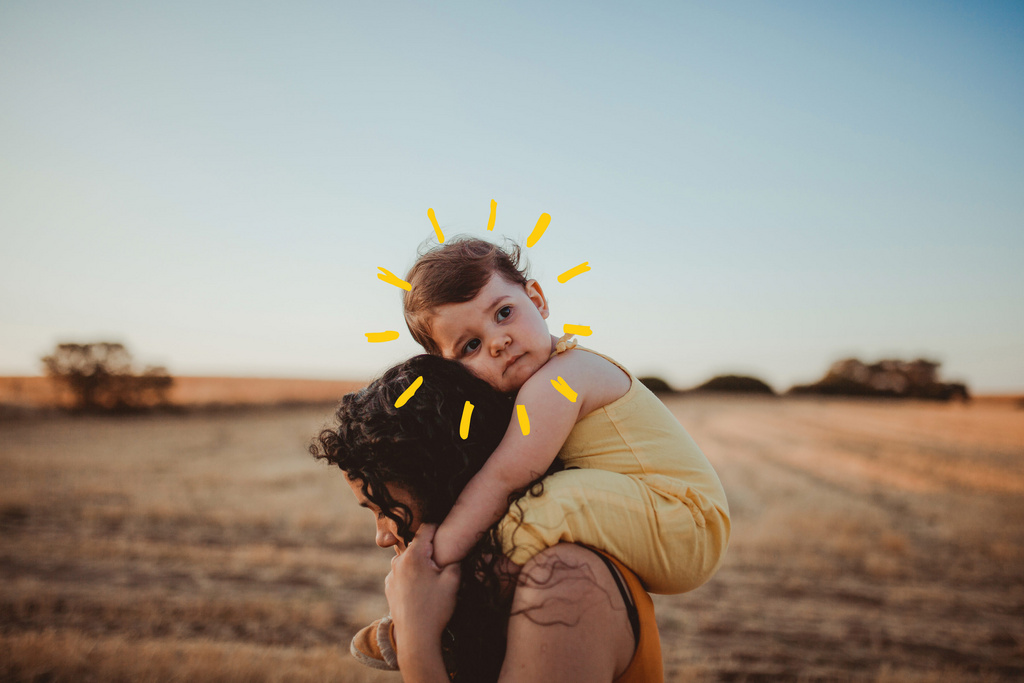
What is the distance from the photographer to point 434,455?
5.78ft

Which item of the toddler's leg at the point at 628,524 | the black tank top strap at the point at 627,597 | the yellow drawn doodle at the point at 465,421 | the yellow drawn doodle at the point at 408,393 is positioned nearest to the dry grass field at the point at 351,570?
the yellow drawn doodle at the point at 408,393

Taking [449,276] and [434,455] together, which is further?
[449,276]

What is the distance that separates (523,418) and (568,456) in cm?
28

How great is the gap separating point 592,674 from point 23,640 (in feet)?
17.6

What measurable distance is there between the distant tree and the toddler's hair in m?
40.9

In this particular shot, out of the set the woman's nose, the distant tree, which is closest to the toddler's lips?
the woman's nose

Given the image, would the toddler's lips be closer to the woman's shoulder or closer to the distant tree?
the woman's shoulder

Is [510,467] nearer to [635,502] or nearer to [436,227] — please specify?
[635,502]

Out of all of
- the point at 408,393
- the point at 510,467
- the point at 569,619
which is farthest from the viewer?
the point at 408,393

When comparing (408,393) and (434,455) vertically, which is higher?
(408,393)

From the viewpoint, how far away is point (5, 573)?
9.34 m

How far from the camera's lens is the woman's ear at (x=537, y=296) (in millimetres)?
2418

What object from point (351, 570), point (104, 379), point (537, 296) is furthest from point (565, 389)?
point (104, 379)

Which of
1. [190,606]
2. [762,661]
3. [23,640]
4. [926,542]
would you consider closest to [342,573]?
[190,606]
